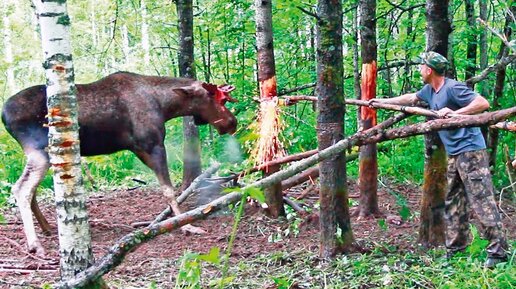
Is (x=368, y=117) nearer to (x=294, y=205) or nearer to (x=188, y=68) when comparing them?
(x=294, y=205)

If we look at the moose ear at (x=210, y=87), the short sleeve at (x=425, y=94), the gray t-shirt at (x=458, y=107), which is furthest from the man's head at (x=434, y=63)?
the moose ear at (x=210, y=87)

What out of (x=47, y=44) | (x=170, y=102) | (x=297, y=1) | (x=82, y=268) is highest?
(x=297, y=1)

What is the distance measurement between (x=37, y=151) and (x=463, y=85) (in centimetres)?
506

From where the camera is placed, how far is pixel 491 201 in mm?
5910

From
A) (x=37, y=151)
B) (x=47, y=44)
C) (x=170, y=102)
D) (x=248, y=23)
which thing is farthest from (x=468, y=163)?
(x=248, y=23)

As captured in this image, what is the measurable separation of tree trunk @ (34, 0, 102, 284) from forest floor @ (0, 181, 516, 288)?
69 cm

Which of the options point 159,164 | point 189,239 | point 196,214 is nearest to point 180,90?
point 159,164

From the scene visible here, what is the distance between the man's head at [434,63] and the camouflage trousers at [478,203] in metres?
0.81

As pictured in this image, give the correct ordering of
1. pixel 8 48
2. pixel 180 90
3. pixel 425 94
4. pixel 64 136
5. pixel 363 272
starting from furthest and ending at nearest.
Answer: pixel 8 48 < pixel 180 90 < pixel 425 94 < pixel 363 272 < pixel 64 136

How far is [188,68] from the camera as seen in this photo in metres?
9.85

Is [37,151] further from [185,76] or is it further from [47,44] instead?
[47,44]

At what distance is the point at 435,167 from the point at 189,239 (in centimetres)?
308

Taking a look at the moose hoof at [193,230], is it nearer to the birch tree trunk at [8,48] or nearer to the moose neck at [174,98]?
the moose neck at [174,98]

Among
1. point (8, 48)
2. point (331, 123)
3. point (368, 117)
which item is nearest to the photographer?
point (331, 123)
